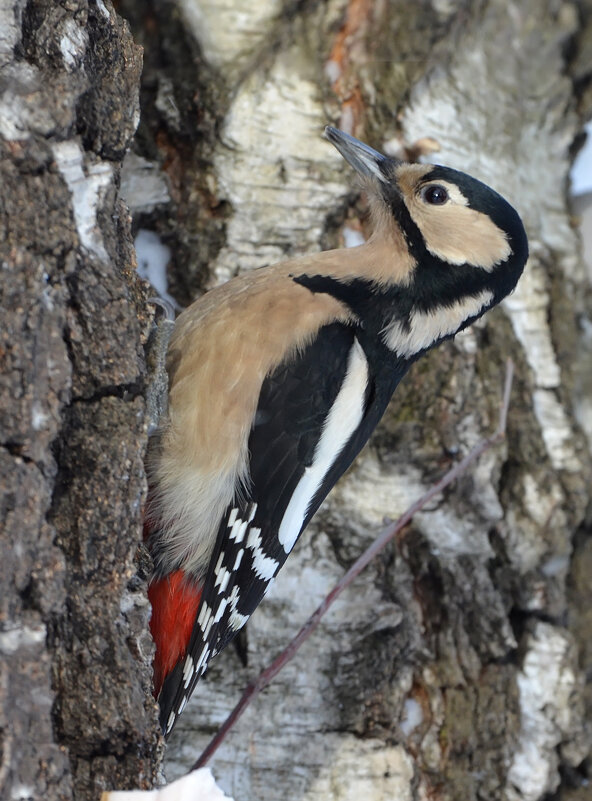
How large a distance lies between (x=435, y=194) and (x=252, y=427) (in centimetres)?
82

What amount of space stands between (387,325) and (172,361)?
53cm

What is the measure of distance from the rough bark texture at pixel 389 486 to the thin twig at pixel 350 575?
42mm

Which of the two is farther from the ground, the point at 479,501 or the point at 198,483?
the point at 479,501

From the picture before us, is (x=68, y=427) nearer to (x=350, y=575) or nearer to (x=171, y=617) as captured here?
(x=171, y=617)

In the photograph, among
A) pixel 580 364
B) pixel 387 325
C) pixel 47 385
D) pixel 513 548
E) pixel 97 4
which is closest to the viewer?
pixel 47 385

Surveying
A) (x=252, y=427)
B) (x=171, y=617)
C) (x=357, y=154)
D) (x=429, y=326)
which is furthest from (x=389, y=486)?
(x=357, y=154)

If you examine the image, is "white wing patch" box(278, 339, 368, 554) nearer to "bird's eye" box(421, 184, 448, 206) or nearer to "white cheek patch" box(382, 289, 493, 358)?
"white cheek patch" box(382, 289, 493, 358)

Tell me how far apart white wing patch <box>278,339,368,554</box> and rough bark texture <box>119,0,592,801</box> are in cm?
25

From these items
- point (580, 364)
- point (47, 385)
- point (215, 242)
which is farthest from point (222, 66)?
point (580, 364)

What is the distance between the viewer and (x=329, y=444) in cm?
214

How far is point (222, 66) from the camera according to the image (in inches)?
98.1

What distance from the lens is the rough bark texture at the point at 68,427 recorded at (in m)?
1.45

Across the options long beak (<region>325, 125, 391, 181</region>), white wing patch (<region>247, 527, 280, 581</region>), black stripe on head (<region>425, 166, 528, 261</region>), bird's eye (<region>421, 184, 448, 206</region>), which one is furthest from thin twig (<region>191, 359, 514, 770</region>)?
long beak (<region>325, 125, 391, 181</region>)

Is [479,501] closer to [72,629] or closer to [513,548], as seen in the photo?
[513,548]
